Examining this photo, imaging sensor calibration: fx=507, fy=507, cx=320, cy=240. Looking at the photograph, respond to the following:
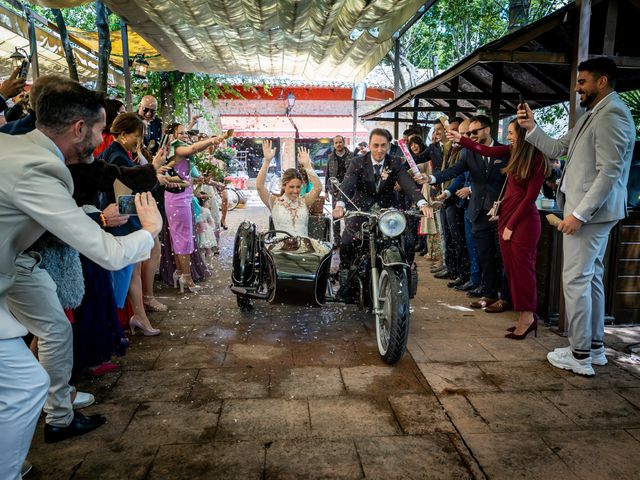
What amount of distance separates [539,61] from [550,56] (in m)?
0.11

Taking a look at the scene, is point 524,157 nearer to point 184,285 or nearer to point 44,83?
point 44,83

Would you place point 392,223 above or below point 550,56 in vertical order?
below

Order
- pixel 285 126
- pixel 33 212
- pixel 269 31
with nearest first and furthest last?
pixel 33 212, pixel 269 31, pixel 285 126

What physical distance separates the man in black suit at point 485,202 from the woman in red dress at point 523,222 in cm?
83

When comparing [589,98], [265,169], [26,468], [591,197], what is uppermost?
[589,98]

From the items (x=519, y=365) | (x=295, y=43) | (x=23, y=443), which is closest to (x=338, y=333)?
(x=519, y=365)

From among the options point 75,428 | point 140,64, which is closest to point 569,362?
point 75,428

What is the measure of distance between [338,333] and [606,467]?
2678 mm

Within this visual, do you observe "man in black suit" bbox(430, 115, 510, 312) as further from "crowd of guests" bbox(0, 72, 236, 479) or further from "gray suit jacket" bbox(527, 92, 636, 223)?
"crowd of guests" bbox(0, 72, 236, 479)

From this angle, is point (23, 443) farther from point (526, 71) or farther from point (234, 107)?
point (234, 107)

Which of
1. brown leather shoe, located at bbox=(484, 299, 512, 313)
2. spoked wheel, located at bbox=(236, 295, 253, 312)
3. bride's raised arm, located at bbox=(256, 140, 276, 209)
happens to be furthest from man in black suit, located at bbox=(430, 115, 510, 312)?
spoked wheel, located at bbox=(236, 295, 253, 312)

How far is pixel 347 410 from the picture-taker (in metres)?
3.31

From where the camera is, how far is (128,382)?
148 inches

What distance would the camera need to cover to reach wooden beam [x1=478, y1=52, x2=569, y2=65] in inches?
204
